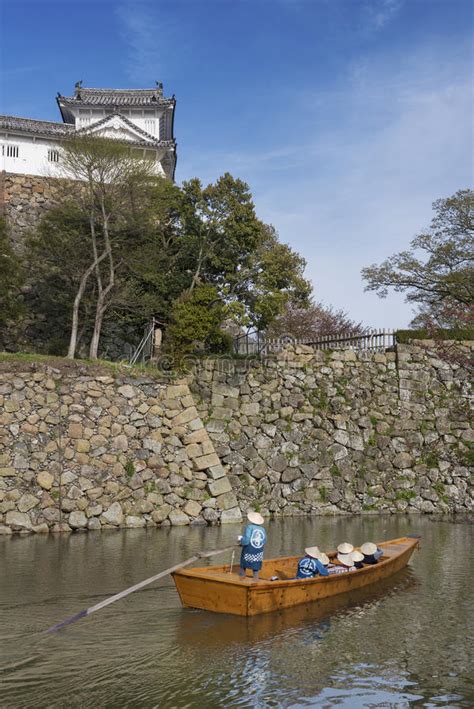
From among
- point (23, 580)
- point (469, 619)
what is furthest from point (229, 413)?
point (469, 619)

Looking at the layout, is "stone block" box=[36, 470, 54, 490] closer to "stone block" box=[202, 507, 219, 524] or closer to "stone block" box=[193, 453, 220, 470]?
"stone block" box=[193, 453, 220, 470]

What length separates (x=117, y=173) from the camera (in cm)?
2805

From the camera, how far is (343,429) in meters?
26.6

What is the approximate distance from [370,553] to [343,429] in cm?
1234

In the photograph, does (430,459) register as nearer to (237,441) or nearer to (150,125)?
(237,441)

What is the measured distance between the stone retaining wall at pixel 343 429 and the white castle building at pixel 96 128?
14659mm

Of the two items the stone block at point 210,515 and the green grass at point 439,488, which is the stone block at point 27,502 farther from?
the green grass at point 439,488

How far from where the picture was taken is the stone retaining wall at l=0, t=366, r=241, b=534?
20.9 meters

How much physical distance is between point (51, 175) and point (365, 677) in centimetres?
3307

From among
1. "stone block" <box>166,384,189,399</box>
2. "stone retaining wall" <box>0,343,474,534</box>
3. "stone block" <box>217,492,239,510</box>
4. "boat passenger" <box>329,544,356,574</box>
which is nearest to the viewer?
"boat passenger" <box>329,544,356,574</box>

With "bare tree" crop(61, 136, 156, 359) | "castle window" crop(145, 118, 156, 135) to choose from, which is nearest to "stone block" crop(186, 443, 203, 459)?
"bare tree" crop(61, 136, 156, 359)

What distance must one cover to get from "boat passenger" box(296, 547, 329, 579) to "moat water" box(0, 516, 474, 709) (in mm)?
606

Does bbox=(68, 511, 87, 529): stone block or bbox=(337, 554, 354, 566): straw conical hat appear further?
bbox=(68, 511, 87, 529): stone block

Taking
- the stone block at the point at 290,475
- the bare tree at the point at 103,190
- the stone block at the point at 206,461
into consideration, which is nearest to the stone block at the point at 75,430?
the stone block at the point at 206,461
